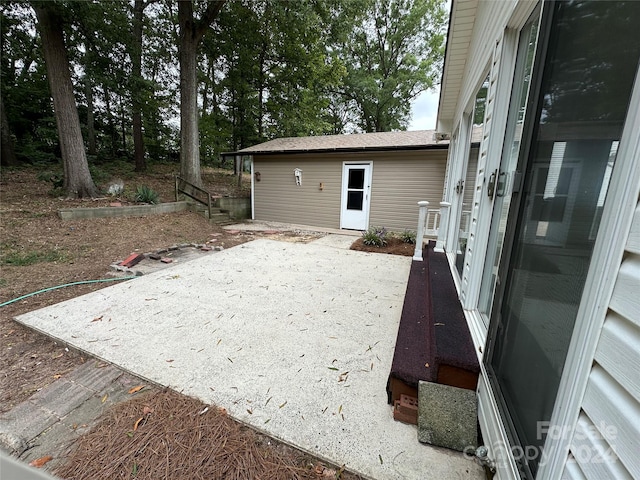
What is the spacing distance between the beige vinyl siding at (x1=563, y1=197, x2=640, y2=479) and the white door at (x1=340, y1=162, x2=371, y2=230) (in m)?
7.17

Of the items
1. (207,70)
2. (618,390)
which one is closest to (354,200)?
(618,390)

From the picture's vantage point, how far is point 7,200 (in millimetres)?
5922

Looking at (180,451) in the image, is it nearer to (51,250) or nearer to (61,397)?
(61,397)

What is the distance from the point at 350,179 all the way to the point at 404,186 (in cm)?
159

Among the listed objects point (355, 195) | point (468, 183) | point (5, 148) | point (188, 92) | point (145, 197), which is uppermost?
point (188, 92)

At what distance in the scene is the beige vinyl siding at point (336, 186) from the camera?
6.97 m

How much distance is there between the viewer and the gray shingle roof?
6.95 meters

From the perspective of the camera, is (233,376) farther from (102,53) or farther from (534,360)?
(102,53)

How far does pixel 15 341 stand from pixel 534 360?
354 centimetres

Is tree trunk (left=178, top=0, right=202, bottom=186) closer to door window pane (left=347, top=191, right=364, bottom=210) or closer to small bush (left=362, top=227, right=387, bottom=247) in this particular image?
door window pane (left=347, top=191, right=364, bottom=210)

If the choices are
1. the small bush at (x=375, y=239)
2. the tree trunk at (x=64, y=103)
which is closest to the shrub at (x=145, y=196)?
the tree trunk at (x=64, y=103)

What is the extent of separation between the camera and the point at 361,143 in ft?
25.9

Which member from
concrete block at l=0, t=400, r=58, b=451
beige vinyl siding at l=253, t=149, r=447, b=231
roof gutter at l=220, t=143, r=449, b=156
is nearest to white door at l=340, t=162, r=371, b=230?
beige vinyl siding at l=253, t=149, r=447, b=231

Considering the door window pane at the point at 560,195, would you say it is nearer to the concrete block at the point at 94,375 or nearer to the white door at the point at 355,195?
the concrete block at the point at 94,375
